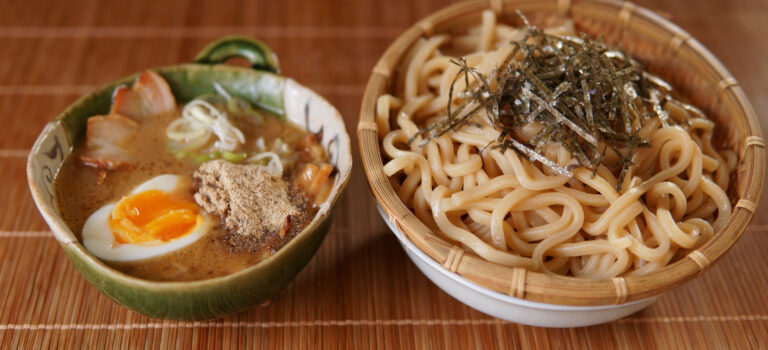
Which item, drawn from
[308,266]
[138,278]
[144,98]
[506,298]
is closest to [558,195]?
[506,298]

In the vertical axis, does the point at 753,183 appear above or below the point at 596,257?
above

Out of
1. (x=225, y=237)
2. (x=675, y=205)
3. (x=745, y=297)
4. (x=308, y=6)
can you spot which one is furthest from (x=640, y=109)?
(x=308, y=6)

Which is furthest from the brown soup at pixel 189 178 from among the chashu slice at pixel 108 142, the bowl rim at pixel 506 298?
the bowl rim at pixel 506 298

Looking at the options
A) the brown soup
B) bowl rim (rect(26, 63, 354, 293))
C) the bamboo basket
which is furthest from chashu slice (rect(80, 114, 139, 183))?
the bamboo basket

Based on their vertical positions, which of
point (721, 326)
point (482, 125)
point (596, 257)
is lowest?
point (721, 326)

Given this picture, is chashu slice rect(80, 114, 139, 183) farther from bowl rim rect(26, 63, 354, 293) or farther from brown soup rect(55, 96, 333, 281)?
bowl rim rect(26, 63, 354, 293)

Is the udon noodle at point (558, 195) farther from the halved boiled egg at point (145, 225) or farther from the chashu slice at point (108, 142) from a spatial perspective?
the chashu slice at point (108, 142)

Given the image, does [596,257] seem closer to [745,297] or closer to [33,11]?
[745,297]
